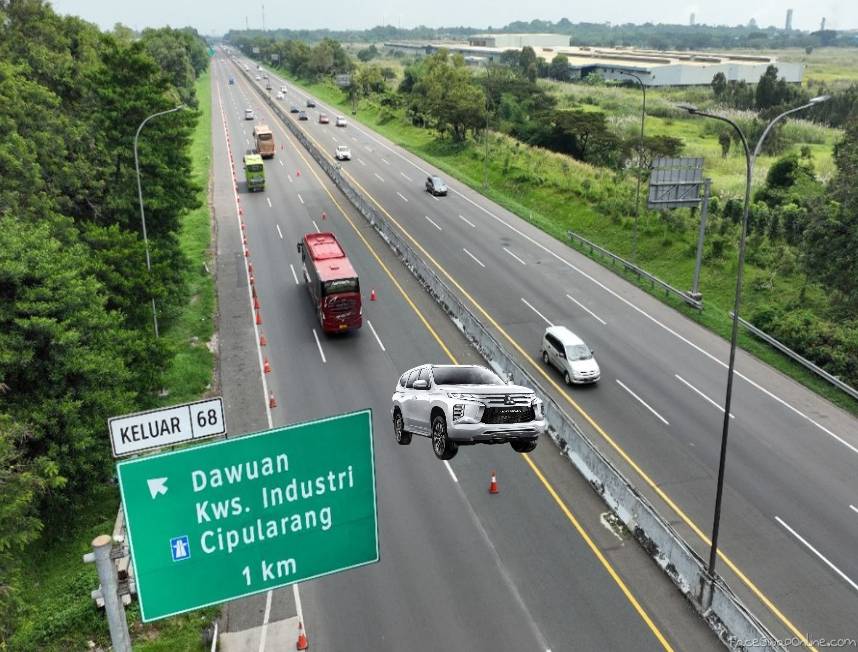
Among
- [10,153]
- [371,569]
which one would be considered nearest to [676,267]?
[371,569]

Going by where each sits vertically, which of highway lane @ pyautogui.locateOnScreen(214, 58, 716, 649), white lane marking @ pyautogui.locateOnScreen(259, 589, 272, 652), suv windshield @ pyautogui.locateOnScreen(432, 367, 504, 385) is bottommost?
white lane marking @ pyautogui.locateOnScreen(259, 589, 272, 652)

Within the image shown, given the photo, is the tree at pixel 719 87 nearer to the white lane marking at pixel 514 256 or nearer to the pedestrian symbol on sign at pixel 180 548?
the white lane marking at pixel 514 256

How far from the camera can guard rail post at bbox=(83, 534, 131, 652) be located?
8320mm

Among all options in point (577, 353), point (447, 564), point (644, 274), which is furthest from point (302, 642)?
point (644, 274)

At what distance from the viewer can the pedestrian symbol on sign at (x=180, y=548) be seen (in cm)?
936

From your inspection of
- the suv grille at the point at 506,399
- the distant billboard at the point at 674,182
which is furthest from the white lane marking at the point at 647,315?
the suv grille at the point at 506,399

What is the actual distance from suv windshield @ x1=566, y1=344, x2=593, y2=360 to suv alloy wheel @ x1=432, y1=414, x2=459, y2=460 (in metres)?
20.0

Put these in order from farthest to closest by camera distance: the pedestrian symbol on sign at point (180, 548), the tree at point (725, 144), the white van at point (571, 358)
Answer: the tree at point (725, 144)
the white van at point (571, 358)
the pedestrian symbol on sign at point (180, 548)

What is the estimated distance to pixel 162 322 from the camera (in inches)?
1652

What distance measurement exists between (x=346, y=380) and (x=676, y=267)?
109 feet

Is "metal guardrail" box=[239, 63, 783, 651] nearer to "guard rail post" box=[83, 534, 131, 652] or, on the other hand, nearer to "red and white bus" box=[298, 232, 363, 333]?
"red and white bus" box=[298, 232, 363, 333]

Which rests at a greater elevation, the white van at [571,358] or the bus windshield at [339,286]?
the bus windshield at [339,286]

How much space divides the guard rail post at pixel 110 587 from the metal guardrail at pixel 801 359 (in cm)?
3606

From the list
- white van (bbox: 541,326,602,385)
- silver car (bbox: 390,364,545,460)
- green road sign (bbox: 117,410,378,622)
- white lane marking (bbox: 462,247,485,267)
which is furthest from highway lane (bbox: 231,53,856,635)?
green road sign (bbox: 117,410,378,622)
